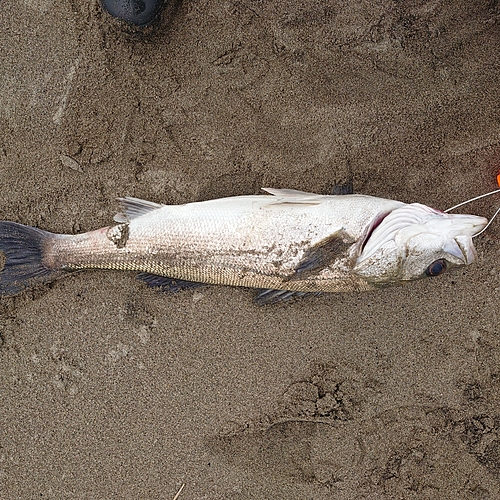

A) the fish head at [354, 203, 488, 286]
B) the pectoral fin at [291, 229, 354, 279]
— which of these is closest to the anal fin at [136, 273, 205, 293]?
the pectoral fin at [291, 229, 354, 279]

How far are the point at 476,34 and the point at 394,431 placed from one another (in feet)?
10.4

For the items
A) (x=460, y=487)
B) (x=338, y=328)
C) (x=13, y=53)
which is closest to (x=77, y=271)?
(x=13, y=53)

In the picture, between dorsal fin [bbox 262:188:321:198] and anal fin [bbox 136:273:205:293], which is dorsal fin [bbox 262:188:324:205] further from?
anal fin [bbox 136:273:205:293]

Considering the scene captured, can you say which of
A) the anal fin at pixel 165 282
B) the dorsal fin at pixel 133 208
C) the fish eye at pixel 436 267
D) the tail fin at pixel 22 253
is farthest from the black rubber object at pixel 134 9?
the fish eye at pixel 436 267

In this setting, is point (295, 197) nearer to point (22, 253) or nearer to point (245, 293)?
point (245, 293)

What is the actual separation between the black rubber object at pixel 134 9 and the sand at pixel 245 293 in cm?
16

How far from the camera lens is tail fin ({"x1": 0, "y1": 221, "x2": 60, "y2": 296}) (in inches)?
144

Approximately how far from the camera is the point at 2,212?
3.83m

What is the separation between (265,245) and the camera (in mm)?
3340

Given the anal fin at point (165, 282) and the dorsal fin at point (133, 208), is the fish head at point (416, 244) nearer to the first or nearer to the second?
the anal fin at point (165, 282)

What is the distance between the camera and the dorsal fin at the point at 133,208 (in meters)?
3.55

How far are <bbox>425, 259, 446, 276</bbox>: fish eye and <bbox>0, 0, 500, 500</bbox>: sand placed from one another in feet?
2.16

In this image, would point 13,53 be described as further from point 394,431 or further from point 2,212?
point 394,431

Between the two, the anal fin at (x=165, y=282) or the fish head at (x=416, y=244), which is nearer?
the fish head at (x=416, y=244)
